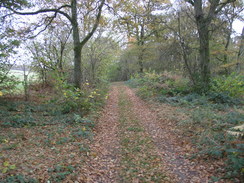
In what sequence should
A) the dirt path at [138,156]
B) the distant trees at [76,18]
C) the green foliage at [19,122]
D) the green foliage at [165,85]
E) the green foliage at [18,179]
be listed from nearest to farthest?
the green foliage at [18,179] → the dirt path at [138,156] → the green foliage at [19,122] → the distant trees at [76,18] → the green foliage at [165,85]

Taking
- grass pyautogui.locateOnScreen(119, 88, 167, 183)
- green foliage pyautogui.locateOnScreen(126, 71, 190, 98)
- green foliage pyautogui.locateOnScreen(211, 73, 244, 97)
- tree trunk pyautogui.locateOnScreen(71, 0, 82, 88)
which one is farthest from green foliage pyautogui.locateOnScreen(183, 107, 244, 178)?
tree trunk pyautogui.locateOnScreen(71, 0, 82, 88)

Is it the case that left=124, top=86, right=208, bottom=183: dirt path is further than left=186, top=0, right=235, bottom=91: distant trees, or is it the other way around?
left=186, top=0, right=235, bottom=91: distant trees

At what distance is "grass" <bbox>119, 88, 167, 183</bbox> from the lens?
4.16 m

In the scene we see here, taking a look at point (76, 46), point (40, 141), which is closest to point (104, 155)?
point (40, 141)

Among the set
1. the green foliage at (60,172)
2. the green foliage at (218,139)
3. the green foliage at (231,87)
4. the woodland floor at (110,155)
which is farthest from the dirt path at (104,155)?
the green foliage at (231,87)

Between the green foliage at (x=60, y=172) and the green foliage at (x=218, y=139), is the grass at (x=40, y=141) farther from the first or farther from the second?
the green foliage at (x=218, y=139)

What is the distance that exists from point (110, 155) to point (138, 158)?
91 centimetres

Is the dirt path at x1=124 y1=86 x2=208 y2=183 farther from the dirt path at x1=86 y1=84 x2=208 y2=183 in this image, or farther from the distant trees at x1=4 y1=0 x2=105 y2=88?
the distant trees at x1=4 y1=0 x2=105 y2=88

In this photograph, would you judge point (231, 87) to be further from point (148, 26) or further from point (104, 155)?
point (104, 155)

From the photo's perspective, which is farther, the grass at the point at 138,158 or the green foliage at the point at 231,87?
the green foliage at the point at 231,87

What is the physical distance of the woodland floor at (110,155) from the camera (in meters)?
4.03

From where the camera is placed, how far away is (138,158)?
5.03 metres

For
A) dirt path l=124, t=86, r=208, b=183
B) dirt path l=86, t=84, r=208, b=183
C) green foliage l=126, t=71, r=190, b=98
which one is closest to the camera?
dirt path l=124, t=86, r=208, b=183

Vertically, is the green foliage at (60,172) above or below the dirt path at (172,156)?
above
